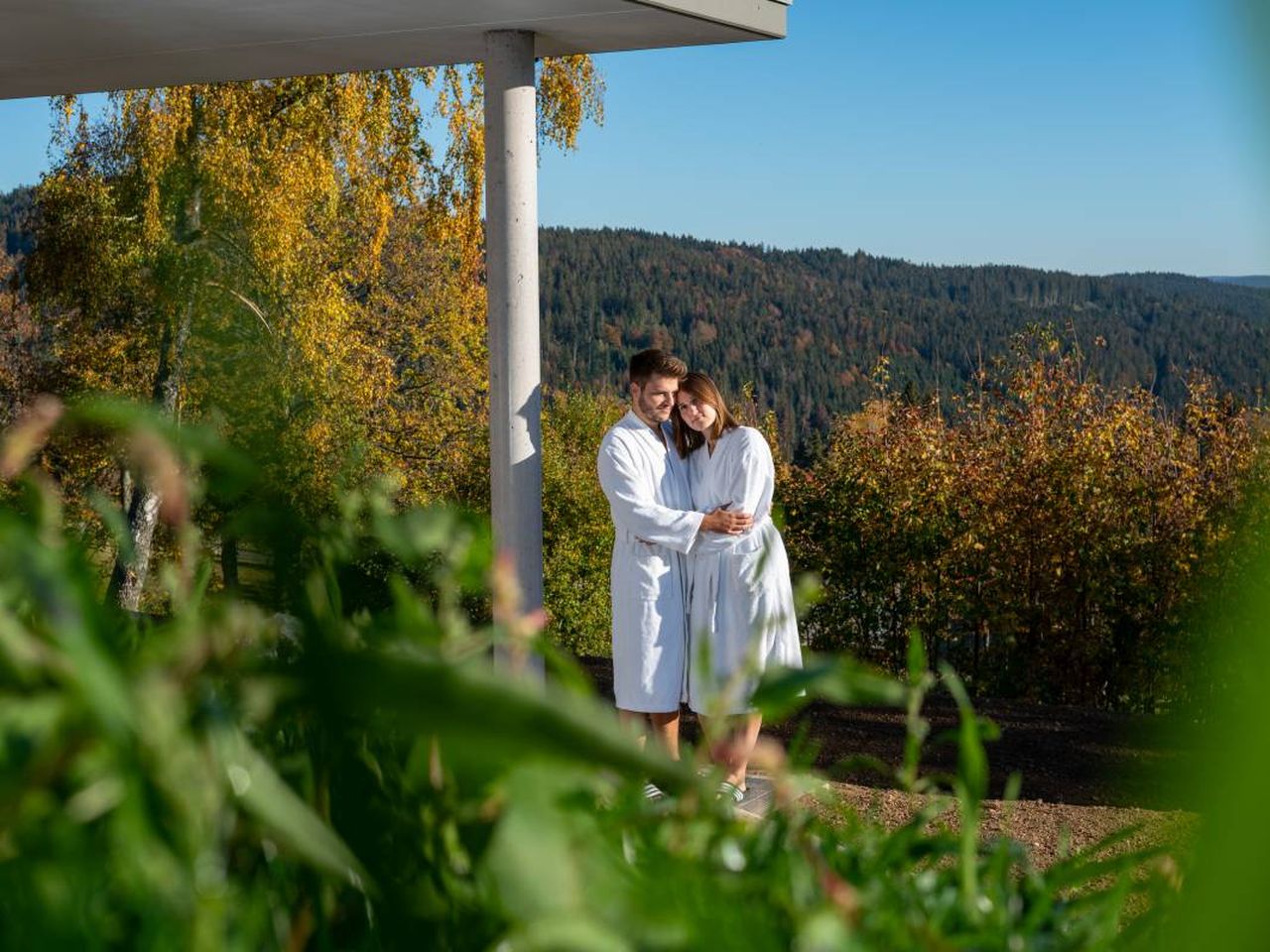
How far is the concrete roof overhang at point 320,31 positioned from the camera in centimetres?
587

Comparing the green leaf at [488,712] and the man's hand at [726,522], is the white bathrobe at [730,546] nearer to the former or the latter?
the man's hand at [726,522]

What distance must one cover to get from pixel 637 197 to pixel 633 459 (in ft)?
194

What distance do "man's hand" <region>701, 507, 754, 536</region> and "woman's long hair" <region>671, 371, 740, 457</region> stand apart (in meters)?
0.45

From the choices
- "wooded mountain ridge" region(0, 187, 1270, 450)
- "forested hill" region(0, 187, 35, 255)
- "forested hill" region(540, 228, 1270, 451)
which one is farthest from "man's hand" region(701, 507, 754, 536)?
"forested hill" region(540, 228, 1270, 451)

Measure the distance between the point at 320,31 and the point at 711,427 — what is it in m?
2.55

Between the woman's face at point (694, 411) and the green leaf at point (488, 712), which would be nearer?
the green leaf at point (488, 712)

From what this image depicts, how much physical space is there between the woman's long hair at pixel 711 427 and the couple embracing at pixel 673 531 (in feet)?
0.03

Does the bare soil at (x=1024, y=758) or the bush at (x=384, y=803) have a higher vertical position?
the bush at (x=384, y=803)

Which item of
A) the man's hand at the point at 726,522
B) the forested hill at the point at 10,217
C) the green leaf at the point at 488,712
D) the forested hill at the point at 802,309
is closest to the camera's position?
the green leaf at the point at 488,712

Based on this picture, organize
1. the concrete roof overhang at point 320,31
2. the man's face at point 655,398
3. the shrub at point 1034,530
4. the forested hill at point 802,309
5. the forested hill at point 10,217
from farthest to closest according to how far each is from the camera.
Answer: the forested hill at point 802,309 → the forested hill at point 10,217 → the shrub at point 1034,530 → the man's face at point 655,398 → the concrete roof overhang at point 320,31

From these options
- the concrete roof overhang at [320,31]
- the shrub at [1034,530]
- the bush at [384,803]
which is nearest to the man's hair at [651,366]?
the concrete roof overhang at [320,31]

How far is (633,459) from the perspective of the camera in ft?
20.9

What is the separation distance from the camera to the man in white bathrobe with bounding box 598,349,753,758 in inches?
248

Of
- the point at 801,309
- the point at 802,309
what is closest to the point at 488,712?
the point at 801,309
